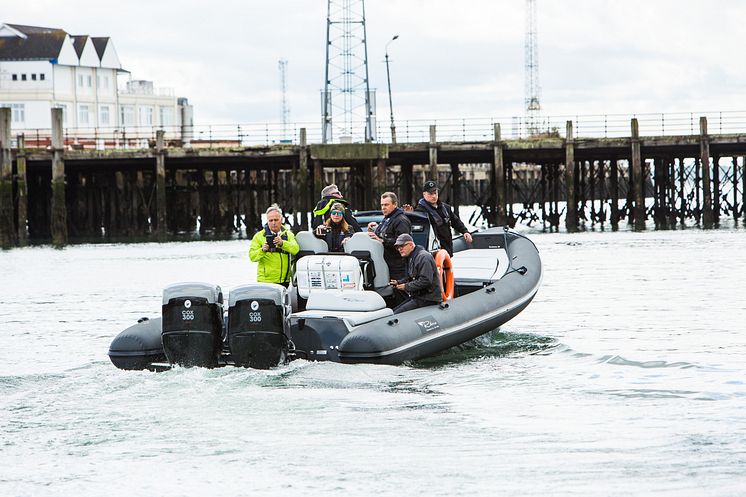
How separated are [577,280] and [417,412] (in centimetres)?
1475

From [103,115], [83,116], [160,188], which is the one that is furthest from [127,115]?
[160,188]

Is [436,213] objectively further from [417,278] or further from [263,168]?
[263,168]

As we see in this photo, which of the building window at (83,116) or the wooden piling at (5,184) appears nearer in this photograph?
the wooden piling at (5,184)

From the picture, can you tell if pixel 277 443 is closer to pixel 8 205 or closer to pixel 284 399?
pixel 284 399

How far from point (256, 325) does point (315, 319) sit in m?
0.90

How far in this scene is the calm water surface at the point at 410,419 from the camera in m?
9.41

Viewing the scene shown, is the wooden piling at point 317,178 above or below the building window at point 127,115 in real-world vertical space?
below

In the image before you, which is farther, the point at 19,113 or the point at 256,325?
the point at 19,113

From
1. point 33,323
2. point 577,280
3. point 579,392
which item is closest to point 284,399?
point 579,392

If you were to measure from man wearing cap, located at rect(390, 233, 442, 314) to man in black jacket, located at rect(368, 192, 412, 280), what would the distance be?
0.21 metres

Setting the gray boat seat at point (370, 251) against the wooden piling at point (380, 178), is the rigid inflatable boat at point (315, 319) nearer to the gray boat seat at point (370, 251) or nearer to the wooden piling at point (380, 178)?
the gray boat seat at point (370, 251)

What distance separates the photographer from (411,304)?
45.2 feet

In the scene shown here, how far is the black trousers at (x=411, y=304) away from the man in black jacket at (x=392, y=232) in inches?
17.2

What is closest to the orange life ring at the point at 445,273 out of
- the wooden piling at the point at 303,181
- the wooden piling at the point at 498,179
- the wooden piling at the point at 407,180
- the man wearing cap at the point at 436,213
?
the man wearing cap at the point at 436,213
